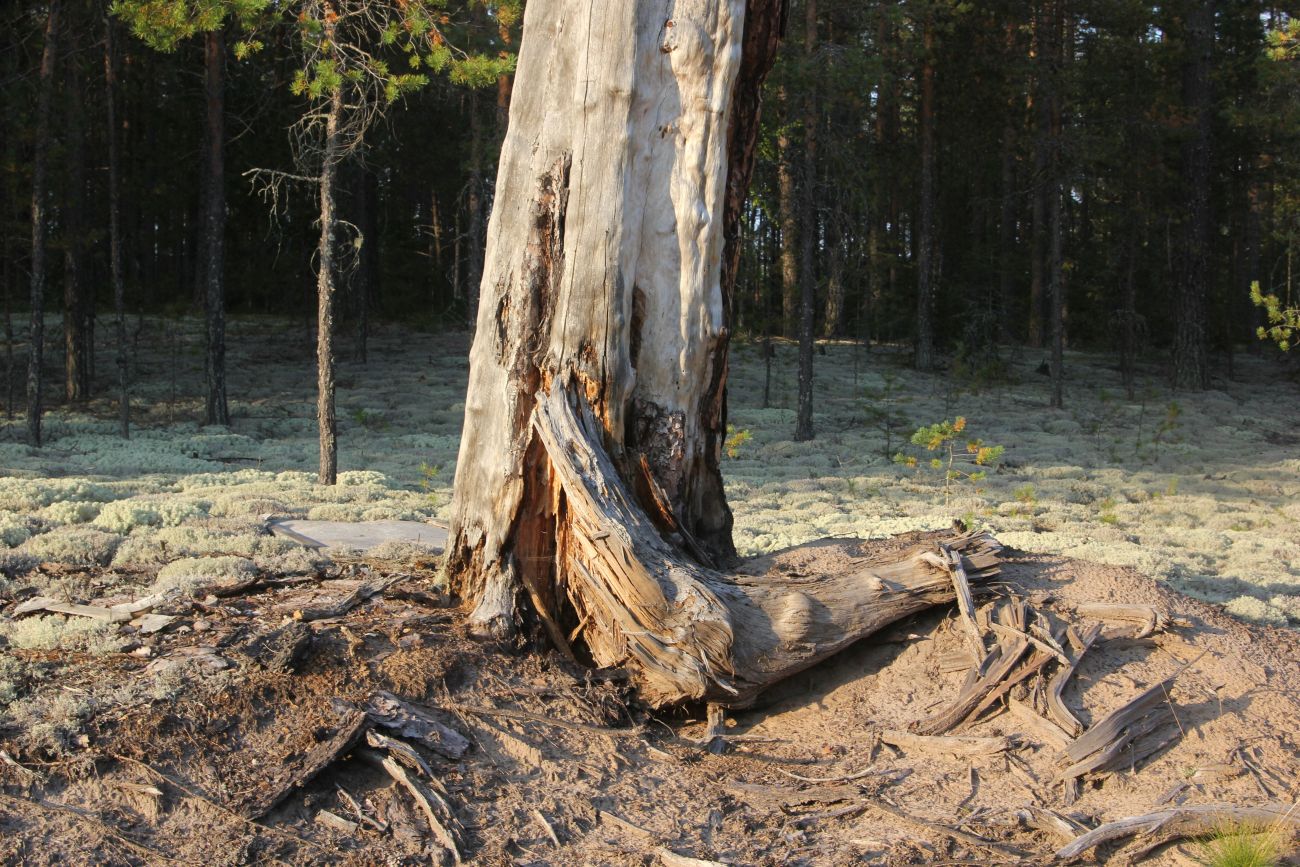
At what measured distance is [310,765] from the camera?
4.02 meters

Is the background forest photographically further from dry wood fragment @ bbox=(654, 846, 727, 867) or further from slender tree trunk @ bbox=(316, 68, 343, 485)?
dry wood fragment @ bbox=(654, 846, 727, 867)

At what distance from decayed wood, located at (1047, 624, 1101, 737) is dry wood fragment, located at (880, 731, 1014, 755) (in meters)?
0.24

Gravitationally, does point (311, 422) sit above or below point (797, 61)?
below

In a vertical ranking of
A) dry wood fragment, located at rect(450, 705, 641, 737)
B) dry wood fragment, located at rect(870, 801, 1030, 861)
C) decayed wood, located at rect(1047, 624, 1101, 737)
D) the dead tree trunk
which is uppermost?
the dead tree trunk

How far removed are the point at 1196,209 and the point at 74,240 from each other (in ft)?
72.0

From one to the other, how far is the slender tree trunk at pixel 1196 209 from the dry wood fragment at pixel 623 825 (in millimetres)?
22674

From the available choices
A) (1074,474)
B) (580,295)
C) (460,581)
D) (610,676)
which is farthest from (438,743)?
(1074,474)

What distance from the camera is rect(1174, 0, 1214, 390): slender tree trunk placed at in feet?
72.9

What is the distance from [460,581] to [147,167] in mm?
25226

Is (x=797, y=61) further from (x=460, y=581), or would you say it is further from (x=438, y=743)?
(x=438, y=743)

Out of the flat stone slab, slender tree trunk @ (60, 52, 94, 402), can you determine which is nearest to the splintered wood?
the flat stone slab

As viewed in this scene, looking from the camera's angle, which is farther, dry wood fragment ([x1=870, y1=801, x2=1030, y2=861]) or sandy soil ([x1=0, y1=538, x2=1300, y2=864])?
dry wood fragment ([x1=870, y1=801, x2=1030, y2=861])

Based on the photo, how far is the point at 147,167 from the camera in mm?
26641

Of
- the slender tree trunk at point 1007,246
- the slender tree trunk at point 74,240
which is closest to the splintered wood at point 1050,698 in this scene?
the slender tree trunk at point 74,240
